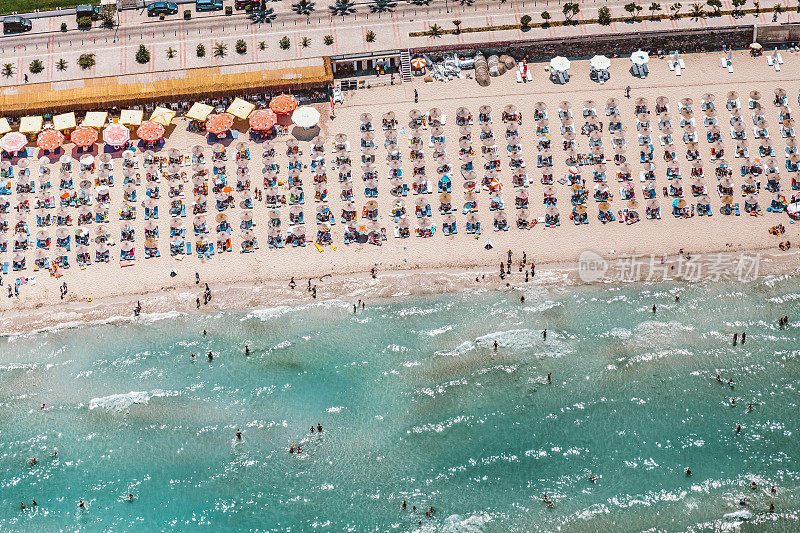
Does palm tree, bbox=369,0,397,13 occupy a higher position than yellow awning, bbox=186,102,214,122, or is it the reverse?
palm tree, bbox=369,0,397,13

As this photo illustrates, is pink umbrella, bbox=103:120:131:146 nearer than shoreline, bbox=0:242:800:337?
No

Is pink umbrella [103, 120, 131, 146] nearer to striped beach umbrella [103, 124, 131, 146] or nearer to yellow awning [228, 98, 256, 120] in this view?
striped beach umbrella [103, 124, 131, 146]

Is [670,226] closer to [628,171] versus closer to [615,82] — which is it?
[628,171]

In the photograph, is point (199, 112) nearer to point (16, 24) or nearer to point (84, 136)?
point (84, 136)

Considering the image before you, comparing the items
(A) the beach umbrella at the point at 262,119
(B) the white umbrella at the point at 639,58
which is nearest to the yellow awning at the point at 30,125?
(A) the beach umbrella at the point at 262,119

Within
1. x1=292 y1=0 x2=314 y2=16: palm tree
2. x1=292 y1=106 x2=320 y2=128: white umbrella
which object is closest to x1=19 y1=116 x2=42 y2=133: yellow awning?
x1=292 y1=106 x2=320 y2=128: white umbrella

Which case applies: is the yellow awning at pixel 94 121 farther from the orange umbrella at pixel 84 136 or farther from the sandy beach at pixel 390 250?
the sandy beach at pixel 390 250
